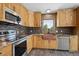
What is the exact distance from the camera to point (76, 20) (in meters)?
4.14

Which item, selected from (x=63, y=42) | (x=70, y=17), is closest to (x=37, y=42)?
(x=63, y=42)

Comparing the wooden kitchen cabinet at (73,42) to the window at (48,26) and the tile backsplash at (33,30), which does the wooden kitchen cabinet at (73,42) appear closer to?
the window at (48,26)

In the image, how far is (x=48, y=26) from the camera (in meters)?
3.59

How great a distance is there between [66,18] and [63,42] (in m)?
0.73

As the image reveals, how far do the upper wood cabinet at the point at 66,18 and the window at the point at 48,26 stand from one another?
0.81 feet

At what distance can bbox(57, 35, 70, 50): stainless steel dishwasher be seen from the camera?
3940 mm

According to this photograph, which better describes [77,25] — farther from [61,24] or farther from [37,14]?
[37,14]

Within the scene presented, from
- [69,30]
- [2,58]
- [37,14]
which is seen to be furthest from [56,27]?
[2,58]

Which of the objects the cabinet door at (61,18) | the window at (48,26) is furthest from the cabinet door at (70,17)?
the window at (48,26)

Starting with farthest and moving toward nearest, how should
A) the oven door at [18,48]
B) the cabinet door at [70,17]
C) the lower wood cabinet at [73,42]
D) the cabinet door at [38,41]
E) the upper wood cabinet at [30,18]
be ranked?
the cabinet door at [70,17]
the lower wood cabinet at [73,42]
the cabinet door at [38,41]
the upper wood cabinet at [30,18]
the oven door at [18,48]

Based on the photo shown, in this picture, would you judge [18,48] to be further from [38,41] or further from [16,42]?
[38,41]

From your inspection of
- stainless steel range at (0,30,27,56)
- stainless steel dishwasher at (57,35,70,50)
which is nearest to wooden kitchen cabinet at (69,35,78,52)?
stainless steel dishwasher at (57,35,70,50)

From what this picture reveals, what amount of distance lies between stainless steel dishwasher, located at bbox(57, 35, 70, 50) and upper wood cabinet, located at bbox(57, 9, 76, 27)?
390 mm

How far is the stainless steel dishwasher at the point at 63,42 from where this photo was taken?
3940 millimetres
